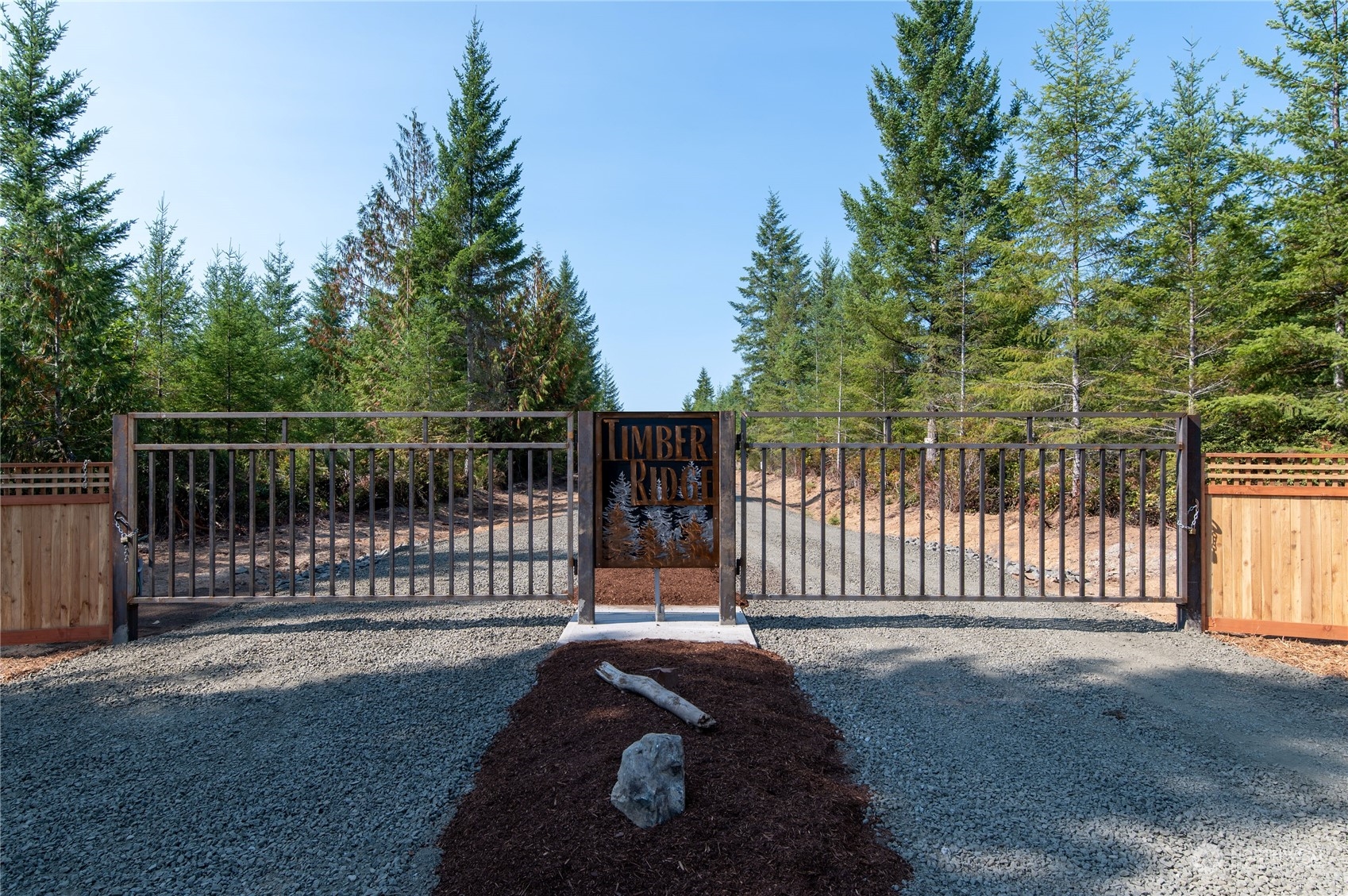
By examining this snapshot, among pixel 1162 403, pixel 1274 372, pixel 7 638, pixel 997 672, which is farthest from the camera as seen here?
pixel 1162 403

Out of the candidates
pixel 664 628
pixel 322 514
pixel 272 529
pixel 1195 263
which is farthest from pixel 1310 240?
pixel 322 514

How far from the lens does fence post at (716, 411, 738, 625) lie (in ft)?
17.3

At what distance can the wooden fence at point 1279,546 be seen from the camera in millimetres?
5246

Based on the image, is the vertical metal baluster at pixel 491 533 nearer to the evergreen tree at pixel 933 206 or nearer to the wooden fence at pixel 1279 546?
the wooden fence at pixel 1279 546

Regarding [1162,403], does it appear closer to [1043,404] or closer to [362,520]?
[1043,404]

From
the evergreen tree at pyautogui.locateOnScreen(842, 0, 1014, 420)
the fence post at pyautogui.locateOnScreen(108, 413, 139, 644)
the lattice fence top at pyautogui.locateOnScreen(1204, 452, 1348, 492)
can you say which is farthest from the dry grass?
the evergreen tree at pyautogui.locateOnScreen(842, 0, 1014, 420)

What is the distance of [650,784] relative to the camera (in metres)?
2.46

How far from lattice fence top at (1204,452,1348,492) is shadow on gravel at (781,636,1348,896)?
1428 mm

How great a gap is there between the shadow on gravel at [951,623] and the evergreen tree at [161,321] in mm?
11773

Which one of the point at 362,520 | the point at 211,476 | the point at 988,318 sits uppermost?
the point at 988,318

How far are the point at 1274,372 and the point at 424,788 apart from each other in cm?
1293

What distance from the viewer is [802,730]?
338cm

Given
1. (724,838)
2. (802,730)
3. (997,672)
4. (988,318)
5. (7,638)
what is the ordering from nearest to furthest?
(724,838) → (802,730) → (997,672) → (7,638) → (988,318)

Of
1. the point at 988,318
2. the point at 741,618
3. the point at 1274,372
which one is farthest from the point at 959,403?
the point at 741,618
